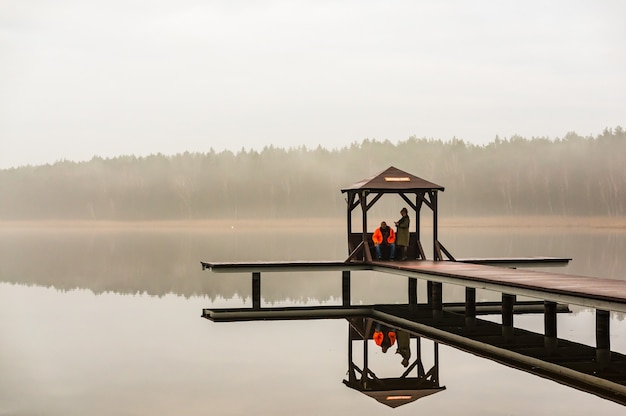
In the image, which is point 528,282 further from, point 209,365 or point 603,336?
point 209,365

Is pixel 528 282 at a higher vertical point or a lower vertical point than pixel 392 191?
lower

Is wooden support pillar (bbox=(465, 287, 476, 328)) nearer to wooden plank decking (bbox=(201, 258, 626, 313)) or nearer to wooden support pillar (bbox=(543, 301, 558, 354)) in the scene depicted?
wooden plank decking (bbox=(201, 258, 626, 313))

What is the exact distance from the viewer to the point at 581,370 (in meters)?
15.2

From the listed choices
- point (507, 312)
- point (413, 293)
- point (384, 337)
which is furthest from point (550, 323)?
point (413, 293)

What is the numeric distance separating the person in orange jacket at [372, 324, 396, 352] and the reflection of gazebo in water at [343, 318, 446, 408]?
873mm

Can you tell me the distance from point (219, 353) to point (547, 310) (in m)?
5.95

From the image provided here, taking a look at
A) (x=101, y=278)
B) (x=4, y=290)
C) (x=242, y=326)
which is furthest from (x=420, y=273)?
(x=101, y=278)

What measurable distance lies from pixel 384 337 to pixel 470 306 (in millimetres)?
2571

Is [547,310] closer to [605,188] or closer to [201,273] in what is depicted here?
[201,273]

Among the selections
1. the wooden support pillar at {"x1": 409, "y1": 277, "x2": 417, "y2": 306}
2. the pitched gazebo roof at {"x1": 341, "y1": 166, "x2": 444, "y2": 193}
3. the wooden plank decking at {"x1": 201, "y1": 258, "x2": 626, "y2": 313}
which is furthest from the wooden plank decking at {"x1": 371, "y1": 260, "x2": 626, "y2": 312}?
the pitched gazebo roof at {"x1": 341, "y1": 166, "x2": 444, "y2": 193}

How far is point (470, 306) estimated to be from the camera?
70.7 ft

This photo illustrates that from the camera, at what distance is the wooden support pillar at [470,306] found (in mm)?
21328

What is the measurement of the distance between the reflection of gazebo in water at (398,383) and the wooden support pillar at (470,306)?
141 inches

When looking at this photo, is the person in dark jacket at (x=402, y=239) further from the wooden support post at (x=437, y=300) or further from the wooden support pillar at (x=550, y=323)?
the wooden support pillar at (x=550, y=323)
